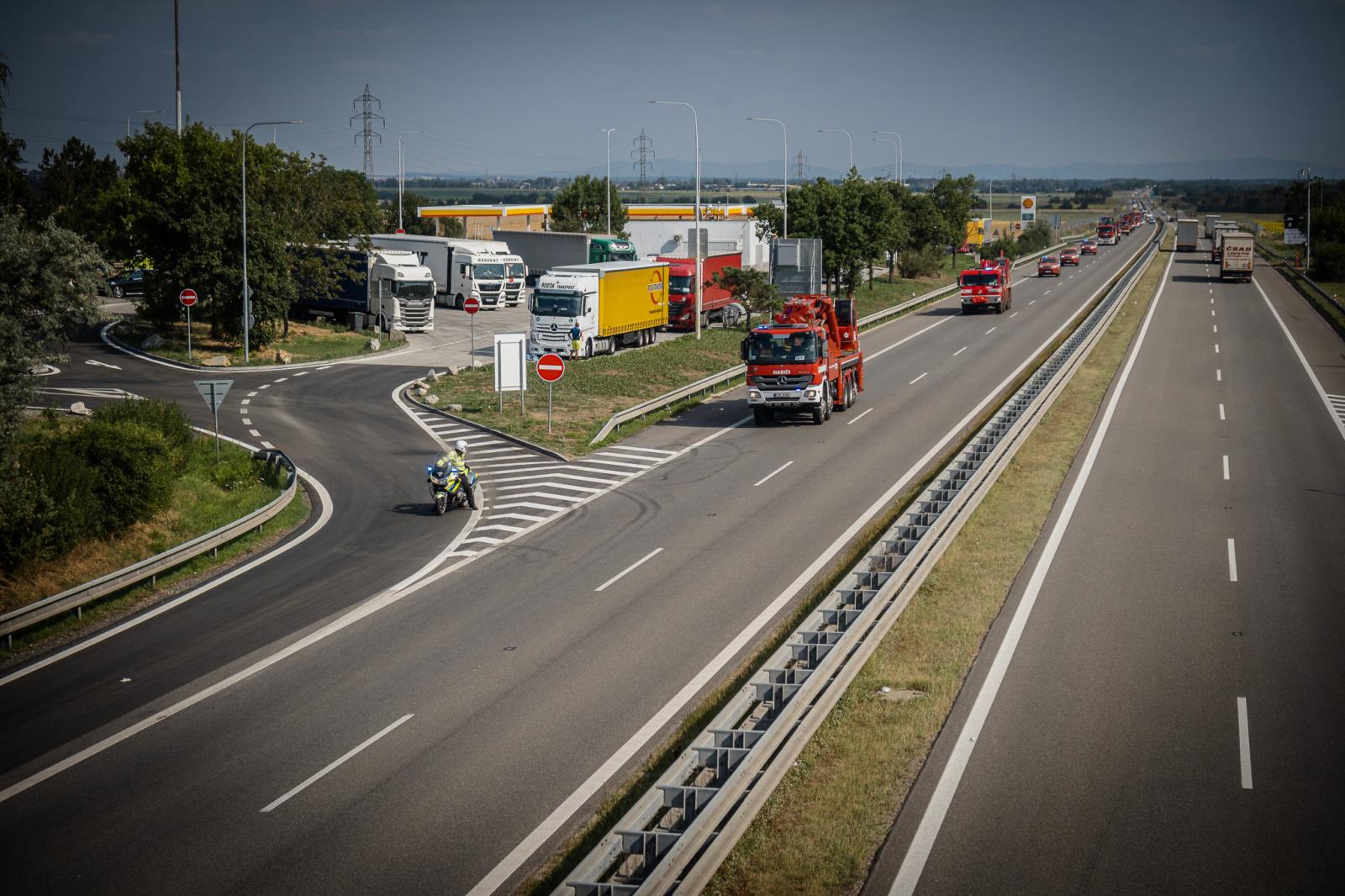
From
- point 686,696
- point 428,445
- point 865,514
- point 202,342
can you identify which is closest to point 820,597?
point 686,696

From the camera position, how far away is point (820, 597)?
18.7 meters

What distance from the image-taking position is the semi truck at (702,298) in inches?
2301

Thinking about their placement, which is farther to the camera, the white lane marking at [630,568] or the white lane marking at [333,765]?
the white lane marking at [630,568]

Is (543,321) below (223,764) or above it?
above

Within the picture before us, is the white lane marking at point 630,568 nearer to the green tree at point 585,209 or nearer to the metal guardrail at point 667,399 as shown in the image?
the metal guardrail at point 667,399

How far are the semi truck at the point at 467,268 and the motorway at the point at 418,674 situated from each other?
3541 cm

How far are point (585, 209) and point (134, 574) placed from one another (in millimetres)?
86489

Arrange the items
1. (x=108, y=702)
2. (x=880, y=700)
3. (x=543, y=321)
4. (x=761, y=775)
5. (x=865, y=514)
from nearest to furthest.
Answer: (x=761, y=775)
(x=880, y=700)
(x=108, y=702)
(x=865, y=514)
(x=543, y=321)

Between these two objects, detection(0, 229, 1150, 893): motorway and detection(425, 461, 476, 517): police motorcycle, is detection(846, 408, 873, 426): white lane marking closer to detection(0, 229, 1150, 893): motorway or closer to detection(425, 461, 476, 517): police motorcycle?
detection(0, 229, 1150, 893): motorway

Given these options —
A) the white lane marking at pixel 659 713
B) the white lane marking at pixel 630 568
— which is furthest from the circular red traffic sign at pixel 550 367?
A: the white lane marking at pixel 630 568

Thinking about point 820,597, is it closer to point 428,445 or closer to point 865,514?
point 865,514

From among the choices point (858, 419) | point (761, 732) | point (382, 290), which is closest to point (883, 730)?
point (761, 732)

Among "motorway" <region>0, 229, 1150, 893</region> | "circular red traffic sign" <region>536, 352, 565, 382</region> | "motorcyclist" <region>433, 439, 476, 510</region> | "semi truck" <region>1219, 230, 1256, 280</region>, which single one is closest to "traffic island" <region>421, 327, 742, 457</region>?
"circular red traffic sign" <region>536, 352, 565, 382</region>

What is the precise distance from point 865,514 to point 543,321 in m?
26.6
